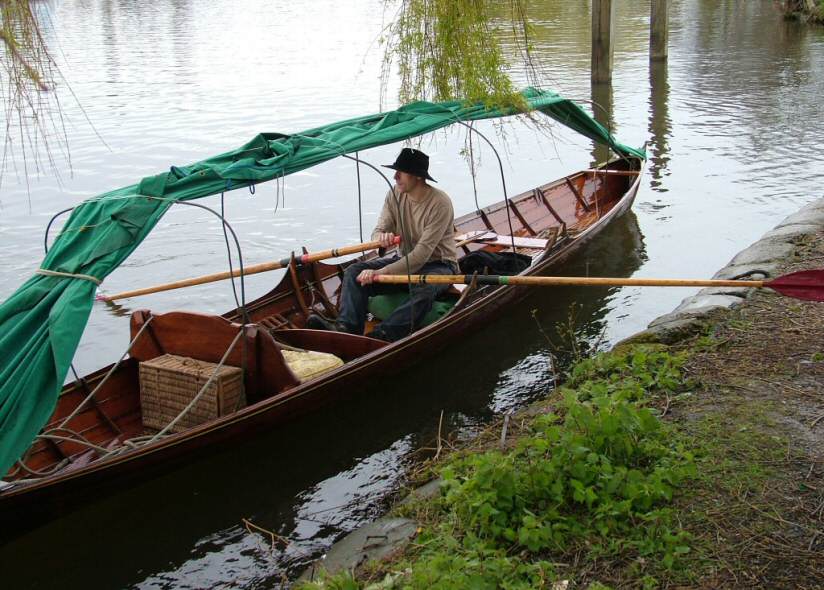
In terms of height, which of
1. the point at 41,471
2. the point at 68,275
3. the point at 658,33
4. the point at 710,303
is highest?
the point at 658,33

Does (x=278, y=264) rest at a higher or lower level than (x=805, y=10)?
lower

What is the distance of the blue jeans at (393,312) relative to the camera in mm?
8000

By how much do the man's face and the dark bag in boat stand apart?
4.80ft

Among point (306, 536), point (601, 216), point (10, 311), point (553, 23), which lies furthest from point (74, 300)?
point (553, 23)

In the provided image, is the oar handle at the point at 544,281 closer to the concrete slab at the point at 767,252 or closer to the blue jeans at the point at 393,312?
the blue jeans at the point at 393,312

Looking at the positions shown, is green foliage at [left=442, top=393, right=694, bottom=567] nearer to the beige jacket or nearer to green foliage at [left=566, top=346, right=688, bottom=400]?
green foliage at [left=566, top=346, right=688, bottom=400]

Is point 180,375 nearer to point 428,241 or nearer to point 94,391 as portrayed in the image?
point 94,391

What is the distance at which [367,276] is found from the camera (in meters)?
8.03

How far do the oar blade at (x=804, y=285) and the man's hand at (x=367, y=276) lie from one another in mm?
3534

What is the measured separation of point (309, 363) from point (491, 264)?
9.87 ft

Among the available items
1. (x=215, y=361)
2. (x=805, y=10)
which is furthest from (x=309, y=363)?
(x=805, y=10)

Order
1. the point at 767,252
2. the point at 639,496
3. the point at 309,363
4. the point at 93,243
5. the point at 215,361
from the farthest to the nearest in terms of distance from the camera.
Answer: the point at 767,252, the point at 309,363, the point at 215,361, the point at 93,243, the point at 639,496

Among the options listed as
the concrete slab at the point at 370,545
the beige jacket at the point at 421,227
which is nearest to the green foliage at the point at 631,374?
the concrete slab at the point at 370,545

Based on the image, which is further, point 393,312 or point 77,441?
point 393,312
